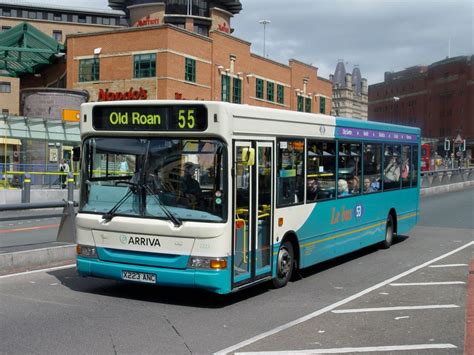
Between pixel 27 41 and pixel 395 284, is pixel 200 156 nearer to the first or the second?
pixel 395 284

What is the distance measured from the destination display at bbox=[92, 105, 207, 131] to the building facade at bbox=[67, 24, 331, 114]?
3901 cm

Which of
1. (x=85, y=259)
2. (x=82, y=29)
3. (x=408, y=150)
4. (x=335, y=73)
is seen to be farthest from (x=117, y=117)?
(x=335, y=73)

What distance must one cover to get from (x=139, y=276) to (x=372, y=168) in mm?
6678

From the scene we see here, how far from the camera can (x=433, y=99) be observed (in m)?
117

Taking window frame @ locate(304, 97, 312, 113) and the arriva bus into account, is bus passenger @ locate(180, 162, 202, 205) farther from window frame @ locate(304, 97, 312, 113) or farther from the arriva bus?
window frame @ locate(304, 97, 312, 113)

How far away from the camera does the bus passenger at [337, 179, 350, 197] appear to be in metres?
11.7

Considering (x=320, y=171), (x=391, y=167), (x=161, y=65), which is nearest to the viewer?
(x=320, y=171)

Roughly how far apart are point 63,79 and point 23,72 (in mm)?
8217

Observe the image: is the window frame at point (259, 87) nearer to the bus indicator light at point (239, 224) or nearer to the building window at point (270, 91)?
the building window at point (270, 91)

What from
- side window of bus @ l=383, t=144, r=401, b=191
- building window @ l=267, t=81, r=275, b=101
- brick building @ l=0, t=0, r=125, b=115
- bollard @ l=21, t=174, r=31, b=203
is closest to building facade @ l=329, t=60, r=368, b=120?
brick building @ l=0, t=0, r=125, b=115

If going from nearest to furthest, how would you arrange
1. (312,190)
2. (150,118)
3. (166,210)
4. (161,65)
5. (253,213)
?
(166,210) < (150,118) < (253,213) < (312,190) < (161,65)

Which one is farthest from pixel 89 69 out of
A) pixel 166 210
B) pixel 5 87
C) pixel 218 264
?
pixel 218 264

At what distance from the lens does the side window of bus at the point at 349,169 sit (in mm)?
11672

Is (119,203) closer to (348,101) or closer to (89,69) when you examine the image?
(89,69)
